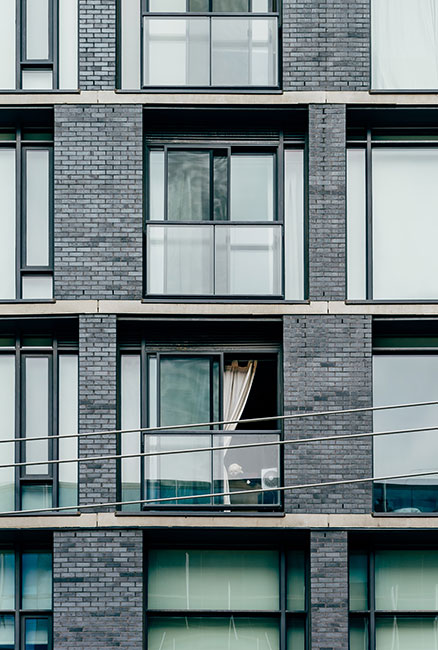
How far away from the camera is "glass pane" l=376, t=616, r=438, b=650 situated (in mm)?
14188

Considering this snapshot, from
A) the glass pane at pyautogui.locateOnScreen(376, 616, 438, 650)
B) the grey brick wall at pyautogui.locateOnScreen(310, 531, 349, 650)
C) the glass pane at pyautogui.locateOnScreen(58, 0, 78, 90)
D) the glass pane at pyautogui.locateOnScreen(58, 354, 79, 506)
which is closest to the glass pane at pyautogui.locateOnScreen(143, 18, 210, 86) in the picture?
the glass pane at pyautogui.locateOnScreen(58, 0, 78, 90)

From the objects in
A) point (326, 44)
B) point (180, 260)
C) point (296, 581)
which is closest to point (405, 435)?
point (296, 581)

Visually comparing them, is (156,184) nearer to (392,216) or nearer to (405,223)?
(392,216)

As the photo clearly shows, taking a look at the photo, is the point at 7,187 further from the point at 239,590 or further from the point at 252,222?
the point at 239,590

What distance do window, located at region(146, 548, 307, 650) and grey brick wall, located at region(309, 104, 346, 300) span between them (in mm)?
4035

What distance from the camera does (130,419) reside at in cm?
1452

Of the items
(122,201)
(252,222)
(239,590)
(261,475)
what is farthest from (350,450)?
(122,201)

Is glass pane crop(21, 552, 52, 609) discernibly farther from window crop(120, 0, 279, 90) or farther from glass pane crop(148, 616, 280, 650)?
window crop(120, 0, 279, 90)

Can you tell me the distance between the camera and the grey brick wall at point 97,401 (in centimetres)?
1395

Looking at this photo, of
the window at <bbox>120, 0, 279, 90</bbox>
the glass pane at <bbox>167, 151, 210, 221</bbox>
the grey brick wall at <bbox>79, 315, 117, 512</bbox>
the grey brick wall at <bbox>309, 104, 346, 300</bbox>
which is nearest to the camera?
the grey brick wall at <bbox>79, 315, 117, 512</bbox>

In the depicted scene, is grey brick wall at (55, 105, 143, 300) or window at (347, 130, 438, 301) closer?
grey brick wall at (55, 105, 143, 300)

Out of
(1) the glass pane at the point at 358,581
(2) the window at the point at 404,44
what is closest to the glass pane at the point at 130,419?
(1) the glass pane at the point at 358,581

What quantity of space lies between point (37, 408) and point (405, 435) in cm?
546

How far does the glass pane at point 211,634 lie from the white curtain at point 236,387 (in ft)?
9.28
